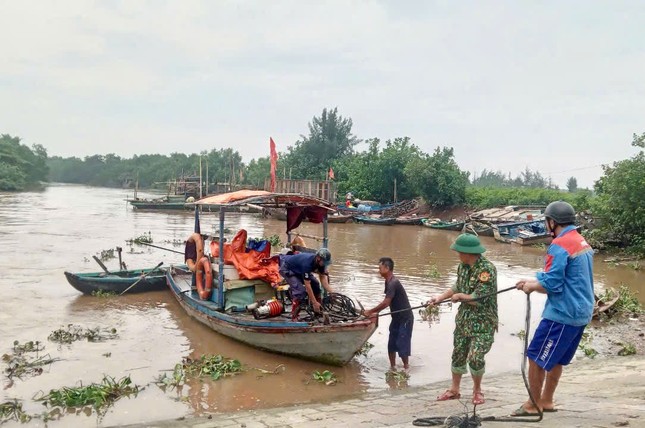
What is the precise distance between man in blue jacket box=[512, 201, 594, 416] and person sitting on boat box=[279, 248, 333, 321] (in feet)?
12.5

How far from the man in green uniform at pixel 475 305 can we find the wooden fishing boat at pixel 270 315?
2312 mm

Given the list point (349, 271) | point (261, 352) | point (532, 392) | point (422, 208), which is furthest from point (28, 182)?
point (532, 392)

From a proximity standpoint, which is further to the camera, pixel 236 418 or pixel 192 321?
pixel 192 321

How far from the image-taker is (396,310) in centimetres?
732

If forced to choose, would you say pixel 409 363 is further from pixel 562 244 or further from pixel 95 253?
pixel 95 253

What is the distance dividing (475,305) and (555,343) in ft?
3.13

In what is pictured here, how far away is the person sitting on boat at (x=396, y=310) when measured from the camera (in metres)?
7.11

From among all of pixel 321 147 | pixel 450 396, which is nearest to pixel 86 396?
pixel 450 396

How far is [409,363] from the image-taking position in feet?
27.1

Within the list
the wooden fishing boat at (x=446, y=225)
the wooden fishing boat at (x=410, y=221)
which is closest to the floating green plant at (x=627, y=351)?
the wooden fishing boat at (x=446, y=225)


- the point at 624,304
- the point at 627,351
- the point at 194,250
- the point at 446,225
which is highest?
the point at 194,250

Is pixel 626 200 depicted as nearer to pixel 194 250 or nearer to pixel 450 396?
pixel 194 250

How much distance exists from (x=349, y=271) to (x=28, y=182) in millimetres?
71001

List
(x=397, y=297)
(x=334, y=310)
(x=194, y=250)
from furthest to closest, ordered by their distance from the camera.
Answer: (x=194, y=250)
(x=334, y=310)
(x=397, y=297)
